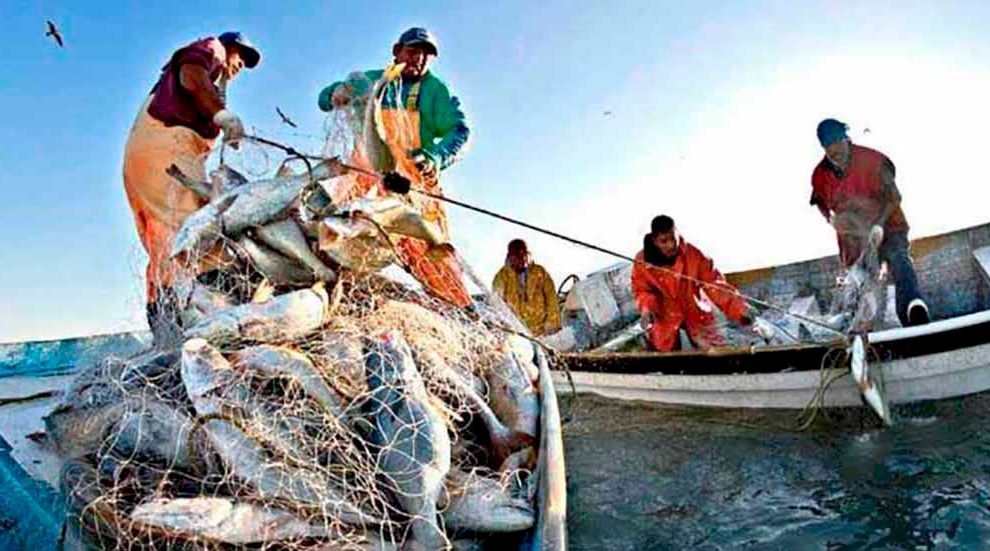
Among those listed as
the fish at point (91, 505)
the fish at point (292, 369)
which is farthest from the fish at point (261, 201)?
the fish at point (91, 505)

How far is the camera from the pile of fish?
2389mm

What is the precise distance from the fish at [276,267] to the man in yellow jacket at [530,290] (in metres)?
7.00

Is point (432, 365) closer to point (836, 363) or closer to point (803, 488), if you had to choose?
point (803, 488)

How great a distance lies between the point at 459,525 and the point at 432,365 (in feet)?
2.40

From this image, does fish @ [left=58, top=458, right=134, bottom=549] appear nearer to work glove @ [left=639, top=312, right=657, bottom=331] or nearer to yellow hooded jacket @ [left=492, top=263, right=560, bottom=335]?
work glove @ [left=639, top=312, right=657, bottom=331]

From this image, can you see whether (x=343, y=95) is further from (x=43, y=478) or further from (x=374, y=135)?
(x=43, y=478)

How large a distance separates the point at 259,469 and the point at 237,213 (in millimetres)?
1353

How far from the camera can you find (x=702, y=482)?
4.84 m

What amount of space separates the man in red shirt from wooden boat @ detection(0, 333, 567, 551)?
3832 millimetres

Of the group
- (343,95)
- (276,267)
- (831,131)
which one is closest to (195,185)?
(276,267)

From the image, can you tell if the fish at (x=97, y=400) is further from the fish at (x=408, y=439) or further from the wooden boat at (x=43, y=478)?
the fish at (x=408, y=439)

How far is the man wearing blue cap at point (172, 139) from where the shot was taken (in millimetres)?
4211

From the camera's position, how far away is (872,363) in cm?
562

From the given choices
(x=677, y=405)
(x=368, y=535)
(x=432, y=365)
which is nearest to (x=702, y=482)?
(x=677, y=405)
